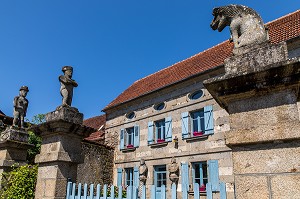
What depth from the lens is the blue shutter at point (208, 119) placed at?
11930mm

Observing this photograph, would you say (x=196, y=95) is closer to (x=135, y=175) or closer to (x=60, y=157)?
(x=135, y=175)

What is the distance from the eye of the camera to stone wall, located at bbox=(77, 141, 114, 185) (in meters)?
14.0

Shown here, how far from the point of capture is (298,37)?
9.73m

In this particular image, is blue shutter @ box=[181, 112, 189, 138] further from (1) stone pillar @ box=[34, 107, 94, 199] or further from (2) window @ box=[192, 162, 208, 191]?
(1) stone pillar @ box=[34, 107, 94, 199]

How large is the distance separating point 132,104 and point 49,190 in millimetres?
12406

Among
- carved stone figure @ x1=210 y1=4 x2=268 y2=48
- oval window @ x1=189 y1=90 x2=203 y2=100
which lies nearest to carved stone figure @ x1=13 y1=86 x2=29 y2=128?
carved stone figure @ x1=210 y1=4 x2=268 y2=48

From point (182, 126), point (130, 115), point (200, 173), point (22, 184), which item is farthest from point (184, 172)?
point (22, 184)

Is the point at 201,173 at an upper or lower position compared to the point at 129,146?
lower

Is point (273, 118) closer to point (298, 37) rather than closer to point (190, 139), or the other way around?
point (298, 37)

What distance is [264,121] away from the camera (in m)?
2.26

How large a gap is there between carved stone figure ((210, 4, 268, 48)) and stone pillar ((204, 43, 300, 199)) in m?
0.18

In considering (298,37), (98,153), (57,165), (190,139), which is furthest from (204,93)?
(57,165)

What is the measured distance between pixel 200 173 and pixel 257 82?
1043 cm

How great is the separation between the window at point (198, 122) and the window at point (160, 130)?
1.67 meters
